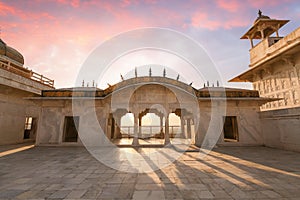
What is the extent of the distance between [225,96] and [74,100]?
11474mm

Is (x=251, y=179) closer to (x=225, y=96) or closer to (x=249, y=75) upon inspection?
(x=225, y=96)

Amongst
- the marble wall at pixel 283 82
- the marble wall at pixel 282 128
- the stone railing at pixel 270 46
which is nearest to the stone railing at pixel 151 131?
the marble wall at pixel 282 128

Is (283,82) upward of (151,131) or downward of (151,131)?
upward

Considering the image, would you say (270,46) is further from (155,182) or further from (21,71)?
(21,71)

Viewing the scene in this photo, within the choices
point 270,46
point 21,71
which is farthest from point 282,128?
point 21,71

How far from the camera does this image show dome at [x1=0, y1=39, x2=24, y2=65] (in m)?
19.0

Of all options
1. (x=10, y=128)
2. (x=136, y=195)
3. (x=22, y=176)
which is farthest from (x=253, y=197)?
(x=10, y=128)

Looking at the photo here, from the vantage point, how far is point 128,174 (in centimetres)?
485

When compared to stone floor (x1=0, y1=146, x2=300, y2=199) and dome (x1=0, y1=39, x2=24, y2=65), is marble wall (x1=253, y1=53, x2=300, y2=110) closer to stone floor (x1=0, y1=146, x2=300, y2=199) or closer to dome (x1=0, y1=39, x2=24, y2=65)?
stone floor (x1=0, y1=146, x2=300, y2=199)

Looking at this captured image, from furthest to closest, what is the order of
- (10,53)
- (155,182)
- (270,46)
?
(10,53) → (270,46) → (155,182)

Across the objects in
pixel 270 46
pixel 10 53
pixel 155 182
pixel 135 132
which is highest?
pixel 10 53

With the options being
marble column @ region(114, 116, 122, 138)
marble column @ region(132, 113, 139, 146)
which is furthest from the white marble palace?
marble column @ region(114, 116, 122, 138)

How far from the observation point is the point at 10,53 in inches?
777

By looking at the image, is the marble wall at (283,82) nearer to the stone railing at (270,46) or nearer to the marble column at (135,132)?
the stone railing at (270,46)
